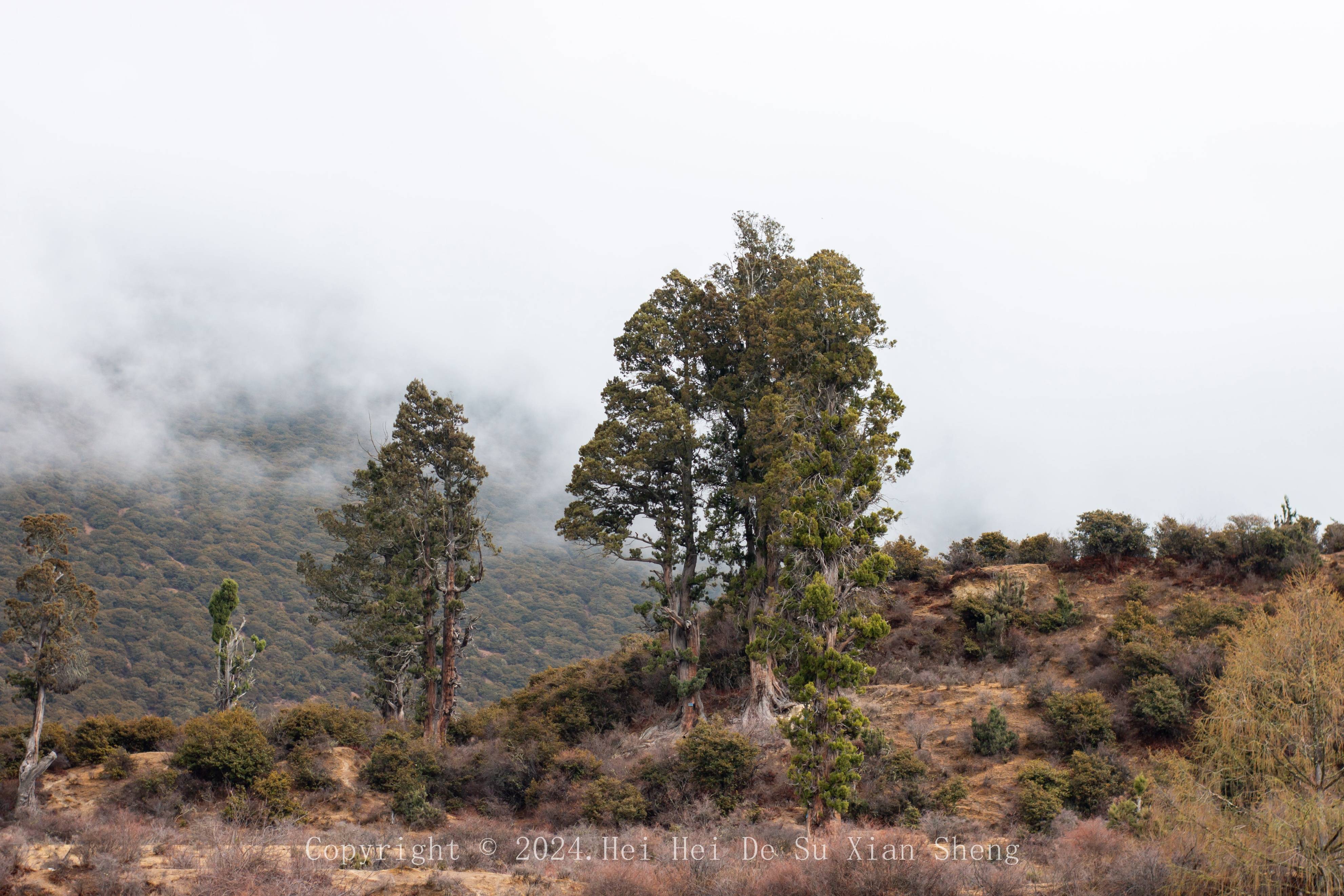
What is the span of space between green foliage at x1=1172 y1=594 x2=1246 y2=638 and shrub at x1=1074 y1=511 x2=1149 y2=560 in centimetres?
664

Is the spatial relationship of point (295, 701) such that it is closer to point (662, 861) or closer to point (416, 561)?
point (416, 561)

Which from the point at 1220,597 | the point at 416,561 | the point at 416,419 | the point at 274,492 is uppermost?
the point at 274,492

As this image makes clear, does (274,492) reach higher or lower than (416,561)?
higher

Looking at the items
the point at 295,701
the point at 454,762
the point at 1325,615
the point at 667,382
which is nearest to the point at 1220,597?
the point at 1325,615

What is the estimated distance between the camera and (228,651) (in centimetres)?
3061

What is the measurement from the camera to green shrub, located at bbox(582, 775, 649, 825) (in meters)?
19.1

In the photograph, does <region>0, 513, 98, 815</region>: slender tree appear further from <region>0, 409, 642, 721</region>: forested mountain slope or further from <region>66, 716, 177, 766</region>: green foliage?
Answer: <region>0, 409, 642, 721</region>: forested mountain slope

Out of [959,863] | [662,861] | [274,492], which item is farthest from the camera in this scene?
[274,492]

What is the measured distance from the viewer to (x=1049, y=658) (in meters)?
24.8

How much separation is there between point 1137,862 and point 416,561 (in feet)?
81.2

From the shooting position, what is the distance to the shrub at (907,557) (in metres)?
33.1

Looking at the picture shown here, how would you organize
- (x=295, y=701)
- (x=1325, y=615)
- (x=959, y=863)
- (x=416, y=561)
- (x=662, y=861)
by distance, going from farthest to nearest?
1. (x=295, y=701)
2. (x=416, y=561)
3. (x=662, y=861)
4. (x=959, y=863)
5. (x=1325, y=615)


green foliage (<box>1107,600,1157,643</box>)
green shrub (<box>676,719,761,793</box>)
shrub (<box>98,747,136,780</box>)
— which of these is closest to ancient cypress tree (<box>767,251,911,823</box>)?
green shrub (<box>676,719,761,793</box>)

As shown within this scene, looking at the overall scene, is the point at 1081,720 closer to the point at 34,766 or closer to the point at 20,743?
the point at 34,766
